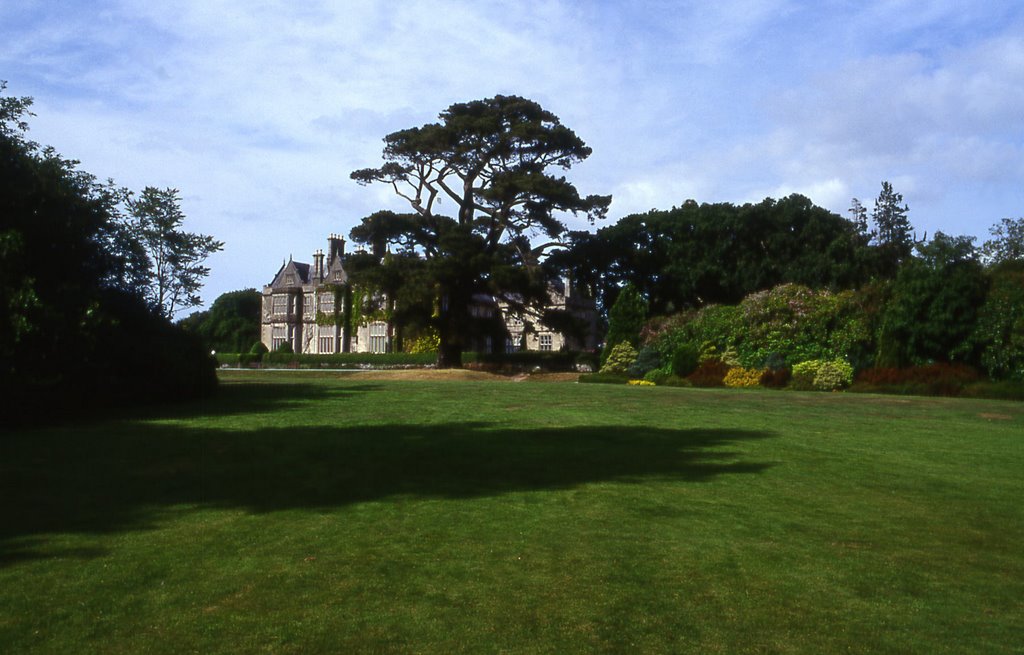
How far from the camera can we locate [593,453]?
38.0ft

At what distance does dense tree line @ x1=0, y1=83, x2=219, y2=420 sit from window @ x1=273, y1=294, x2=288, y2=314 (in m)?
59.8

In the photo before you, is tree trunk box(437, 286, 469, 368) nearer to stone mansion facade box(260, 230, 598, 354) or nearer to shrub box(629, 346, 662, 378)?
shrub box(629, 346, 662, 378)

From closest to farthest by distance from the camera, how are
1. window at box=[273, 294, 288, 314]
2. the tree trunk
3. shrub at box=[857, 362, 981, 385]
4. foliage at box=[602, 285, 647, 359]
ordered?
shrub at box=[857, 362, 981, 385]
foliage at box=[602, 285, 647, 359]
the tree trunk
window at box=[273, 294, 288, 314]

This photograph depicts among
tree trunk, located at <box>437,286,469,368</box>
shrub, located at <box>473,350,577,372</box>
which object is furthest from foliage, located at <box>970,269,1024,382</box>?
shrub, located at <box>473,350,577,372</box>

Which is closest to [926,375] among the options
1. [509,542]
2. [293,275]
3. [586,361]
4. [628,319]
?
[628,319]

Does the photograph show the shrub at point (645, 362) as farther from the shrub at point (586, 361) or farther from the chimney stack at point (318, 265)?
the chimney stack at point (318, 265)

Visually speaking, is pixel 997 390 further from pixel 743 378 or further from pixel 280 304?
pixel 280 304

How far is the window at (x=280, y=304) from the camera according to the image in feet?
270

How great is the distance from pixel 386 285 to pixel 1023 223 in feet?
146

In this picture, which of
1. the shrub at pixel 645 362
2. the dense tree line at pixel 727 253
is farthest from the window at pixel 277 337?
the shrub at pixel 645 362

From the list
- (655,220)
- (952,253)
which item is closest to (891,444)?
(952,253)

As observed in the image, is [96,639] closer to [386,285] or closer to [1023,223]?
[386,285]

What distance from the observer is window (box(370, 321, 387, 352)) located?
7569cm

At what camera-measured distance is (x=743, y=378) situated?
99.2ft
